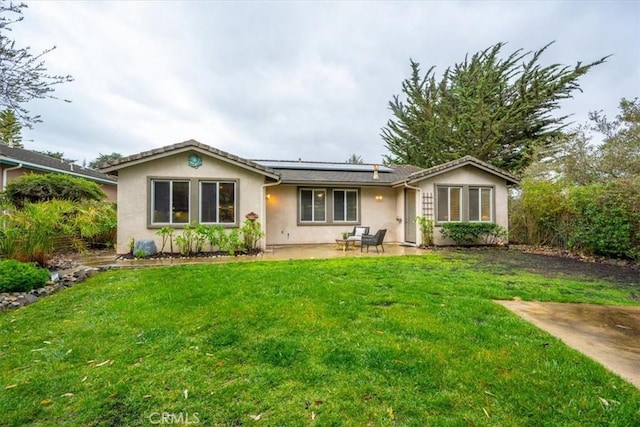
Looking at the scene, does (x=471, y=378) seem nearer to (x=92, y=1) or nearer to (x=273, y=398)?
(x=273, y=398)

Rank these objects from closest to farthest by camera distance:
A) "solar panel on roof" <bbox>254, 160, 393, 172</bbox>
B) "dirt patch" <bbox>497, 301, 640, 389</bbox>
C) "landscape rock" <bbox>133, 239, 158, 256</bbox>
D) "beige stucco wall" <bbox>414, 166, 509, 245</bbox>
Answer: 1. "dirt patch" <bbox>497, 301, 640, 389</bbox>
2. "landscape rock" <bbox>133, 239, 158, 256</bbox>
3. "beige stucco wall" <bbox>414, 166, 509, 245</bbox>
4. "solar panel on roof" <bbox>254, 160, 393, 172</bbox>

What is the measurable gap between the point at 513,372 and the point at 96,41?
16841 millimetres

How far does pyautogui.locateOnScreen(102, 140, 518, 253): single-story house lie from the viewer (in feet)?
33.0

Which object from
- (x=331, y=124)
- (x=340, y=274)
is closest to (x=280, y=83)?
(x=331, y=124)

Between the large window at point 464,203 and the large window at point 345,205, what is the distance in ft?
11.8

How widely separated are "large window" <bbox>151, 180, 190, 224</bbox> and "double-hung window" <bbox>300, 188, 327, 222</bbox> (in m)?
4.93

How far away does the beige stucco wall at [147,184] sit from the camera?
32.5 feet

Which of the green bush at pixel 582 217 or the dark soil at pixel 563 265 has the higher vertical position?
the green bush at pixel 582 217

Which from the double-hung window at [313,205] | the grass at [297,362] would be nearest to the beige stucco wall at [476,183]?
the double-hung window at [313,205]

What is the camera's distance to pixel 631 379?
2.64m

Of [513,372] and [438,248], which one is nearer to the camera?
[513,372]

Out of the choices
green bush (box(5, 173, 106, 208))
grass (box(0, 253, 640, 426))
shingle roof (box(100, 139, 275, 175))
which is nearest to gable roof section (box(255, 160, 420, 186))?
shingle roof (box(100, 139, 275, 175))

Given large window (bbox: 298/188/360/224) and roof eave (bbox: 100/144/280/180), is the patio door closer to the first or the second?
large window (bbox: 298/188/360/224)

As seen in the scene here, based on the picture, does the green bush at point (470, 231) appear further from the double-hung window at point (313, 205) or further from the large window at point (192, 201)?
the large window at point (192, 201)
